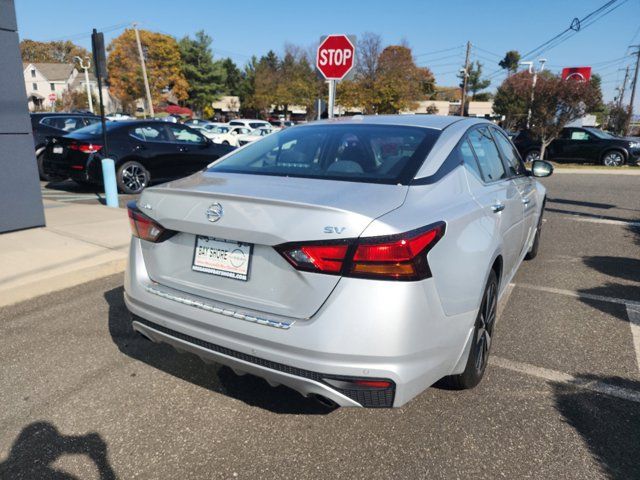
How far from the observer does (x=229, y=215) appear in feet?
7.11

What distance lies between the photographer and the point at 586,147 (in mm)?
18969

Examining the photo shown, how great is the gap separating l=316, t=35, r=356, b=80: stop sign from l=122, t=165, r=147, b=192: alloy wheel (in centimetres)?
419

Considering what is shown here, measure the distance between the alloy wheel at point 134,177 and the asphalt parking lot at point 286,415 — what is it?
5.80 metres

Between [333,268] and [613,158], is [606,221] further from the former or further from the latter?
[613,158]

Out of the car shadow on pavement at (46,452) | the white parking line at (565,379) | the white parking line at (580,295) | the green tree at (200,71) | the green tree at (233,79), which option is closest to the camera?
the car shadow on pavement at (46,452)

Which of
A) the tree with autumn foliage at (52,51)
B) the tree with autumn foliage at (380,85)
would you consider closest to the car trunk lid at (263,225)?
the tree with autumn foliage at (380,85)

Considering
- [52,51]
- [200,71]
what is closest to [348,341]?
[200,71]

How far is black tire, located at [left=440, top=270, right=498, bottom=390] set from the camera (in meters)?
2.64

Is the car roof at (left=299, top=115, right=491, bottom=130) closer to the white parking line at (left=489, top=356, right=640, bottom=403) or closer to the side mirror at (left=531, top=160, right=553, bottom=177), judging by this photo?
the side mirror at (left=531, top=160, right=553, bottom=177)

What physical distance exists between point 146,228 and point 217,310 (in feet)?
2.14

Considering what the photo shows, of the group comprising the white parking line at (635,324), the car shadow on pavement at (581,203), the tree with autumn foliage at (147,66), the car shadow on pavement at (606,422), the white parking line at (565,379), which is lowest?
the car shadow on pavement at (581,203)

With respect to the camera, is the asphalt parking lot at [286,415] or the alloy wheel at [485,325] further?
the alloy wheel at [485,325]

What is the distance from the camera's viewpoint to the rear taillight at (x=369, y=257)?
192 cm

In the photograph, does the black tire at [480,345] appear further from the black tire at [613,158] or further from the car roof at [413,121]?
the black tire at [613,158]
